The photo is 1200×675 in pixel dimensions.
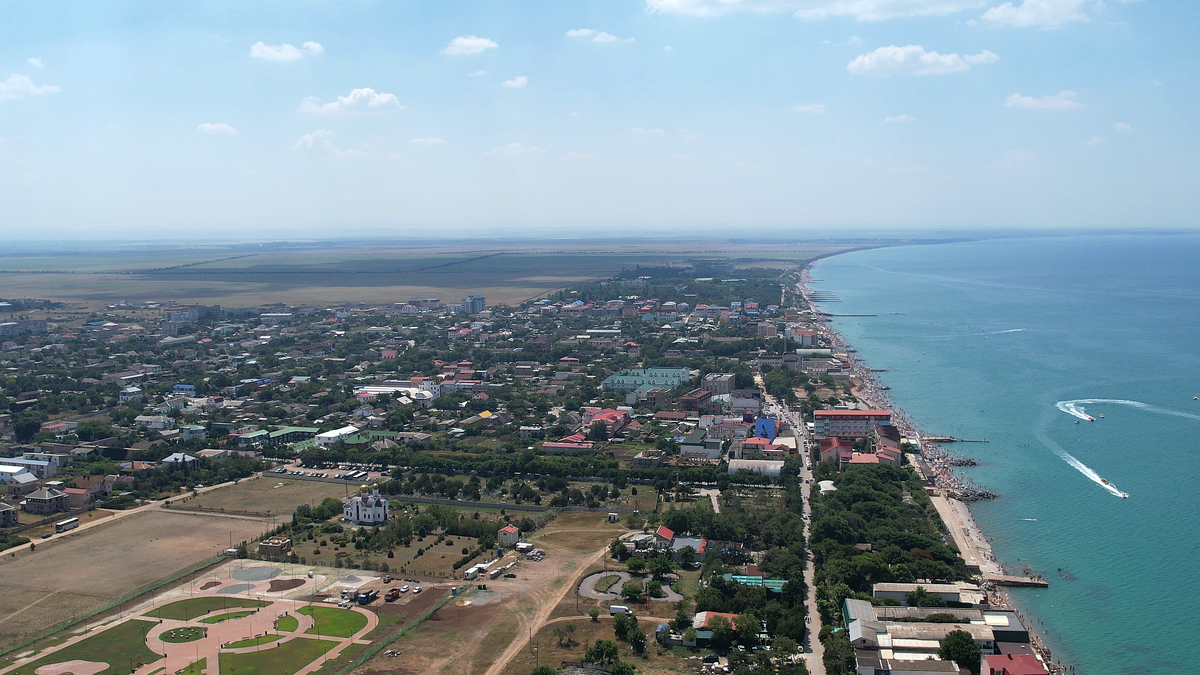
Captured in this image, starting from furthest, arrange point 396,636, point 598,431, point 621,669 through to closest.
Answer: point 598,431 < point 396,636 < point 621,669

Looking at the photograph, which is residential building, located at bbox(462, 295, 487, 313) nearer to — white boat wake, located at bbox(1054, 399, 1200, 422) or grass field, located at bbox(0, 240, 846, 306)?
grass field, located at bbox(0, 240, 846, 306)

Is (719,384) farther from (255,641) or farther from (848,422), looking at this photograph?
(255,641)

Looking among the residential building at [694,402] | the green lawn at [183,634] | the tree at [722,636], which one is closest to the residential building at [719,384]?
the residential building at [694,402]

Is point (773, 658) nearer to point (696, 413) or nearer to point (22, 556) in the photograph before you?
point (22, 556)

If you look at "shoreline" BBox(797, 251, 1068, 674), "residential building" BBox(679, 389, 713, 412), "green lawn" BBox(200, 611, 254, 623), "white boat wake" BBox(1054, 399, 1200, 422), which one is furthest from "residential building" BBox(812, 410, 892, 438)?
"green lawn" BBox(200, 611, 254, 623)

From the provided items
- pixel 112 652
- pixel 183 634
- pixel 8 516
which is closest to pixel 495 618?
pixel 183 634

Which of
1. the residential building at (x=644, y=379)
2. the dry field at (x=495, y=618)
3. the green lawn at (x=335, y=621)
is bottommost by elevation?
the dry field at (x=495, y=618)

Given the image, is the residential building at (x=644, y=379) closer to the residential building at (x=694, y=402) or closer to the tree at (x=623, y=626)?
the residential building at (x=694, y=402)

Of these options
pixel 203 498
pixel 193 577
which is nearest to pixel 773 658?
pixel 193 577
